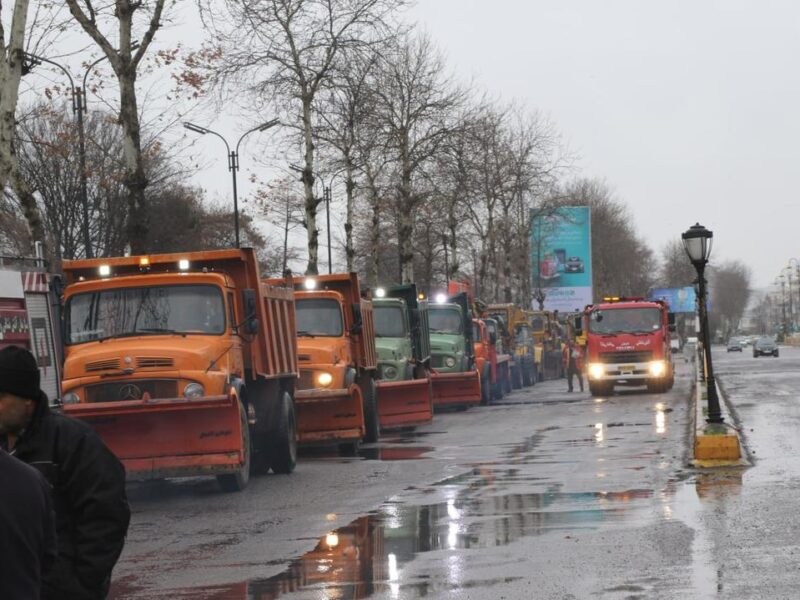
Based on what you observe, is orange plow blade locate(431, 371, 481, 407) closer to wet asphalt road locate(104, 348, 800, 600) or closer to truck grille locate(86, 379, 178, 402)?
wet asphalt road locate(104, 348, 800, 600)

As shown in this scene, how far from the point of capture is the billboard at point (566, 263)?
85.6 meters

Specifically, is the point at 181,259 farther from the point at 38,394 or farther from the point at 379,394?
the point at 38,394

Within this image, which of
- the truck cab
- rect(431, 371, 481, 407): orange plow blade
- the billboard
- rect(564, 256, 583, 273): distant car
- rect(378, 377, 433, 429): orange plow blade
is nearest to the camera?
rect(378, 377, 433, 429): orange plow blade

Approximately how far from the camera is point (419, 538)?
12.4m

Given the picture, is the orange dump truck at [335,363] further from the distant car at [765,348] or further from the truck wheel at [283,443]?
the distant car at [765,348]

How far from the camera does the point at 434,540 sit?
39.9ft

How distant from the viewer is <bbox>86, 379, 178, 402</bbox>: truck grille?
16.8m

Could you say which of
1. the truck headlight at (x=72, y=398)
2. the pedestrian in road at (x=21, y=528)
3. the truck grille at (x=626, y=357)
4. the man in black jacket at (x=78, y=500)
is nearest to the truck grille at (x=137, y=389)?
the truck headlight at (x=72, y=398)

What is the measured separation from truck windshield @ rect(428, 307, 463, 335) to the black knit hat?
31952mm

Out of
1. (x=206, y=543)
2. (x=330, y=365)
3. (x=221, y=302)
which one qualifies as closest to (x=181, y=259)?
(x=221, y=302)

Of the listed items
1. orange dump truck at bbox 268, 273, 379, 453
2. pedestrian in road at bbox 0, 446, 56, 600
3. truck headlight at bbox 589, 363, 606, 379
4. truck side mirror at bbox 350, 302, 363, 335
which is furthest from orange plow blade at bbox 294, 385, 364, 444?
truck headlight at bbox 589, 363, 606, 379

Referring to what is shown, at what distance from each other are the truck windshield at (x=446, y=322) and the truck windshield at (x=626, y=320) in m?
6.13

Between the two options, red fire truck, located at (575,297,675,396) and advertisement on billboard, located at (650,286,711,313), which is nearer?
red fire truck, located at (575,297,675,396)

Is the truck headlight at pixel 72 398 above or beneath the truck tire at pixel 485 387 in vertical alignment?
above
